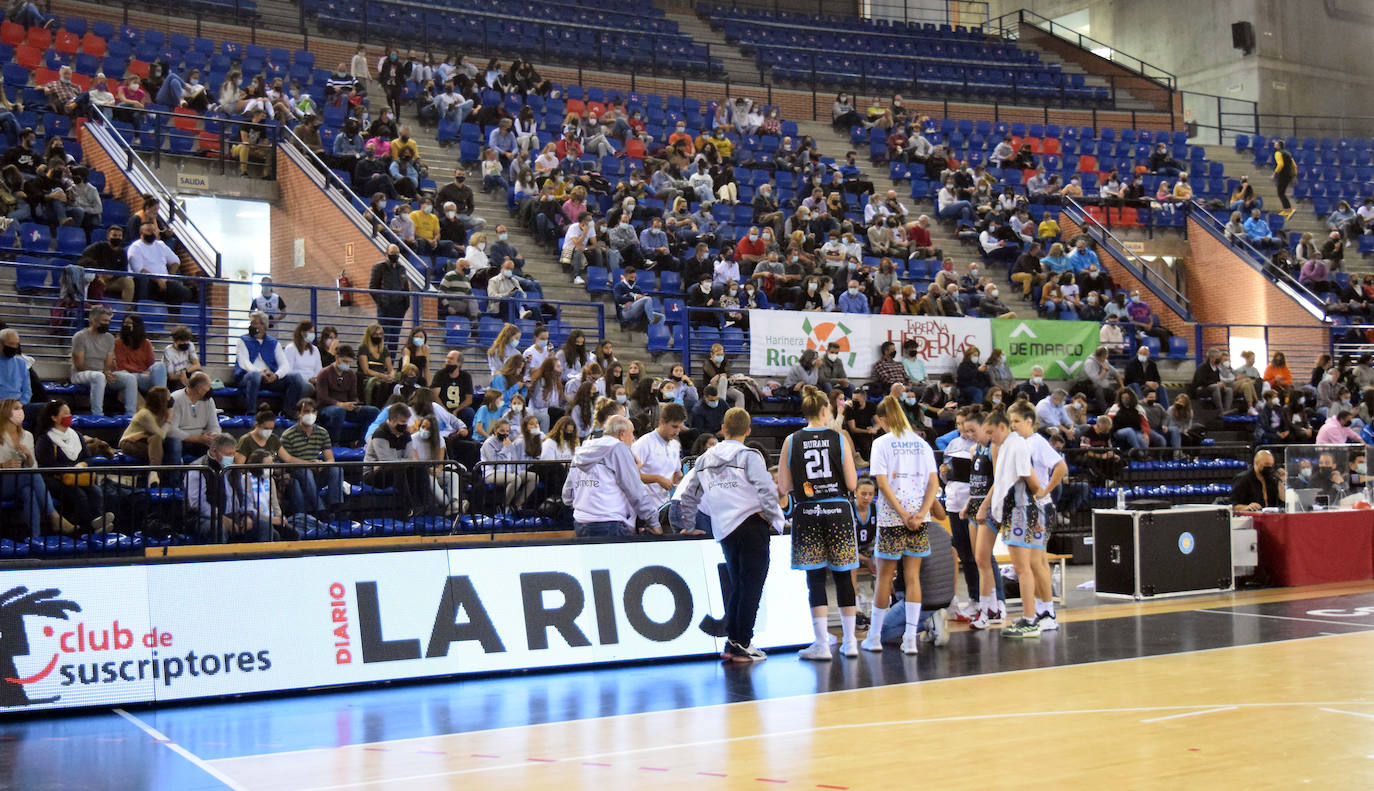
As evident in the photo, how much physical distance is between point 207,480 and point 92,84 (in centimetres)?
1256

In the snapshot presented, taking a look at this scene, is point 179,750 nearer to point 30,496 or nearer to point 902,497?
point 30,496

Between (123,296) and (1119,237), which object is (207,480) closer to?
(123,296)

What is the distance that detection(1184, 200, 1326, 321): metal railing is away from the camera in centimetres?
2595

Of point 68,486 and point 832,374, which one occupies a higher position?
point 832,374

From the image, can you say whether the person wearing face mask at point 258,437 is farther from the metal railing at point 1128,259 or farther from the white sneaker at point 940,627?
the metal railing at point 1128,259

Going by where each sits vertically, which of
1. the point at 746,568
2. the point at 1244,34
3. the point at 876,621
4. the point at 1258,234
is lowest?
the point at 876,621

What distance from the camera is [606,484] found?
10500 millimetres

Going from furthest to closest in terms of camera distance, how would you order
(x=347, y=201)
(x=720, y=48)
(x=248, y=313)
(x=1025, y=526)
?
1. (x=720, y=48)
2. (x=347, y=201)
3. (x=248, y=313)
4. (x=1025, y=526)

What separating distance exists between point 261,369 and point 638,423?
425cm

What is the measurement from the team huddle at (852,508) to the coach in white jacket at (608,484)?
0.50 metres

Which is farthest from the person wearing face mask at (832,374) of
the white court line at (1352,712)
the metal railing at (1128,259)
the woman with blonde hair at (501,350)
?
the white court line at (1352,712)

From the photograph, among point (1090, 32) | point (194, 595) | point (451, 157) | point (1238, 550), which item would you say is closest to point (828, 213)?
point (451, 157)

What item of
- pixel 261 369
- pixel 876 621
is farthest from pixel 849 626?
pixel 261 369

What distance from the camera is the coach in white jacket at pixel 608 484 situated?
10398 mm
